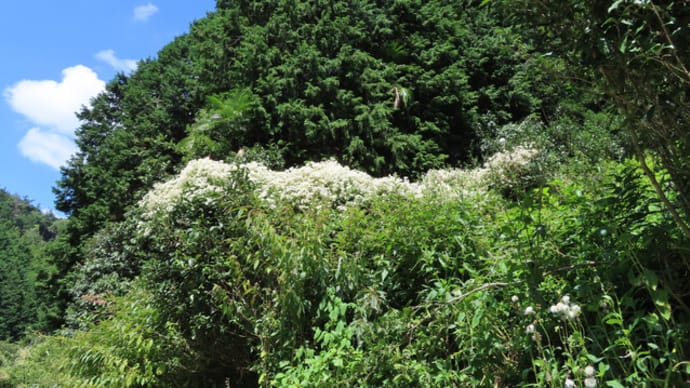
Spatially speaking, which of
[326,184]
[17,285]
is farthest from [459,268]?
[17,285]

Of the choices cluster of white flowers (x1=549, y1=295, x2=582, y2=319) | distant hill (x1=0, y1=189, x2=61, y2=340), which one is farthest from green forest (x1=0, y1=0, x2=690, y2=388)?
distant hill (x1=0, y1=189, x2=61, y2=340)

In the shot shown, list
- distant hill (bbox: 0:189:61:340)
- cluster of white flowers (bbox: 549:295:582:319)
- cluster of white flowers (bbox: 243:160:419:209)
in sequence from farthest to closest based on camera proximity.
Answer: distant hill (bbox: 0:189:61:340)
cluster of white flowers (bbox: 243:160:419:209)
cluster of white flowers (bbox: 549:295:582:319)

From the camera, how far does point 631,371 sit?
5.34 ft

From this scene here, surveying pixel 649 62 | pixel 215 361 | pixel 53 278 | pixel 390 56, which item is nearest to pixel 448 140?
pixel 390 56

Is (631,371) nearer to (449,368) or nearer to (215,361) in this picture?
(449,368)

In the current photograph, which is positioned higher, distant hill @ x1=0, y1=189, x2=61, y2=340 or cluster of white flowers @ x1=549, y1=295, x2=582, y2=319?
distant hill @ x1=0, y1=189, x2=61, y2=340

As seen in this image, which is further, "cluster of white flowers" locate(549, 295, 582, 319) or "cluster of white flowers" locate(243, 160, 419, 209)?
"cluster of white flowers" locate(243, 160, 419, 209)

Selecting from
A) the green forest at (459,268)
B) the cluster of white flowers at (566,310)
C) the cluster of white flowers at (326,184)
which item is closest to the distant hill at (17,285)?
the cluster of white flowers at (326,184)

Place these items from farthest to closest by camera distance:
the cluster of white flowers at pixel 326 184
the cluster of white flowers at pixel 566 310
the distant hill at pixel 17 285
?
1. the distant hill at pixel 17 285
2. the cluster of white flowers at pixel 326 184
3. the cluster of white flowers at pixel 566 310

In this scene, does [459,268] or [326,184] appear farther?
[326,184]

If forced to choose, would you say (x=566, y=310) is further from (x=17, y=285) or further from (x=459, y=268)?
(x=17, y=285)

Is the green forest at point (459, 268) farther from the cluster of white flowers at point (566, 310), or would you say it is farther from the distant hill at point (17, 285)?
the distant hill at point (17, 285)

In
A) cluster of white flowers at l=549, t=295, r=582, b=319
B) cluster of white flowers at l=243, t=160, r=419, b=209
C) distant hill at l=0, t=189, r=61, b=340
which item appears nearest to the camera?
cluster of white flowers at l=549, t=295, r=582, b=319

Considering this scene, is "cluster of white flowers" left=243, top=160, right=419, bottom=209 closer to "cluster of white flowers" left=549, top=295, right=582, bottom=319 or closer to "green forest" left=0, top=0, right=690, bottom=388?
"green forest" left=0, top=0, right=690, bottom=388
